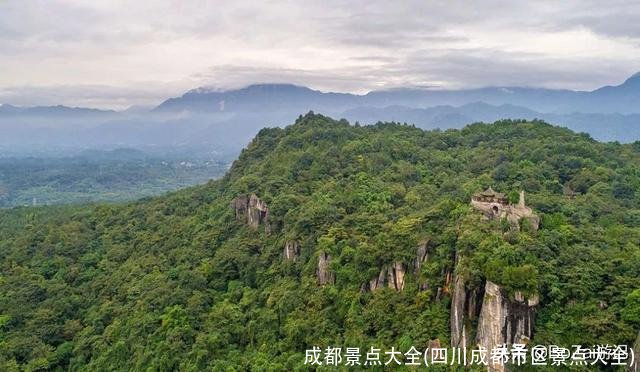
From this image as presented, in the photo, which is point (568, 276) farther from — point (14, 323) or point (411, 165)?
point (14, 323)

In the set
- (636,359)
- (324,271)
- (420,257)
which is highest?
(420,257)

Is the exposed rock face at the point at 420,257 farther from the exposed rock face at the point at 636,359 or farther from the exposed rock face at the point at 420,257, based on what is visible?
the exposed rock face at the point at 636,359

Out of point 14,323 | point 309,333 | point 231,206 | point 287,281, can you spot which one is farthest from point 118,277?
point 309,333

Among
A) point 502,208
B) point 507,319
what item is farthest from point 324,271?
point 507,319

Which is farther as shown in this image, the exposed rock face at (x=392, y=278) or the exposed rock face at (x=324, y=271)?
the exposed rock face at (x=324, y=271)

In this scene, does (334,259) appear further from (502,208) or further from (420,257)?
→ (502,208)

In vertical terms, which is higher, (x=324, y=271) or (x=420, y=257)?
(x=420, y=257)

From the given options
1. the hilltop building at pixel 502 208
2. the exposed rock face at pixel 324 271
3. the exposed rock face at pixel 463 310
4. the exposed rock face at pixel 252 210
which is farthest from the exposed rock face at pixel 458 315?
the exposed rock face at pixel 252 210
